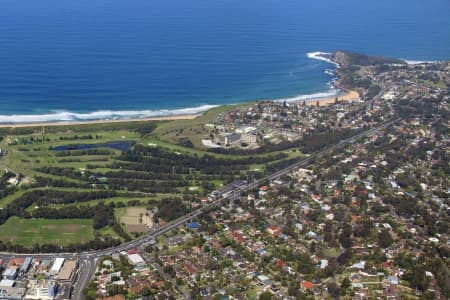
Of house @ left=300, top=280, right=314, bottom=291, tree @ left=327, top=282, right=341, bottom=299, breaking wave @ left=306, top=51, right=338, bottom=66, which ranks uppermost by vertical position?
breaking wave @ left=306, top=51, right=338, bottom=66

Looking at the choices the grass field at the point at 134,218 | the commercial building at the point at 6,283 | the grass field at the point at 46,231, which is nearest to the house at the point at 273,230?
the grass field at the point at 134,218

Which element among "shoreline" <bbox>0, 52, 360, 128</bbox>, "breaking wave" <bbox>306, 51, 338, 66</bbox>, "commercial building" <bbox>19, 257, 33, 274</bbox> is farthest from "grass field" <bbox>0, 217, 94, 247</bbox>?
"breaking wave" <bbox>306, 51, 338, 66</bbox>

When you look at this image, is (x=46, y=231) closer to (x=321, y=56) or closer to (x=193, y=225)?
(x=193, y=225)

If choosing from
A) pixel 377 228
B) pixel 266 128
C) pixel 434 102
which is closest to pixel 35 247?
pixel 377 228

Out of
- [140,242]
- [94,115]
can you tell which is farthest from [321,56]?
[140,242]

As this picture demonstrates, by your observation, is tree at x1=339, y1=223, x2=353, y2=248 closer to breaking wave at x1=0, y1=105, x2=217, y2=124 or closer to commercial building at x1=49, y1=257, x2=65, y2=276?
commercial building at x1=49, y1=257, x2=65, y2=276
